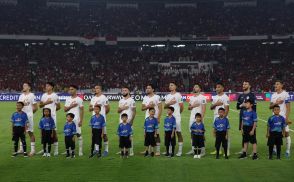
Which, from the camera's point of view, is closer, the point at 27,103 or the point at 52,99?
the point at 52,99

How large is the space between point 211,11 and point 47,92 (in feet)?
187

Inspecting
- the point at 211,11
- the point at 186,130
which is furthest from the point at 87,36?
the point at 186,130


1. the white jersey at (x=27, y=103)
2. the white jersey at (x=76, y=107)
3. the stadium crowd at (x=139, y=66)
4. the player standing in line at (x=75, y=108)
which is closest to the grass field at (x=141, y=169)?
the player standing in line at (x=75, y=108)

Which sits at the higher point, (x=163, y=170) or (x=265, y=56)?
(x=265, y=56)

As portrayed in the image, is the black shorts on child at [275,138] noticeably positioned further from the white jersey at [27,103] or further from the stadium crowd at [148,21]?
the stadium crowd at [148,21]

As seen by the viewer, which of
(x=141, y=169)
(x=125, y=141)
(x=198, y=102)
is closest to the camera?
(x=141, y=169)

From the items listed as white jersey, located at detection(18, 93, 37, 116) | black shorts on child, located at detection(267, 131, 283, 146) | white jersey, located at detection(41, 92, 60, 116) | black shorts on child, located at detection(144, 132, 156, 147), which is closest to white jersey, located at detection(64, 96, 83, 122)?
white jersey, located at detection(41, 92, 60, 116)

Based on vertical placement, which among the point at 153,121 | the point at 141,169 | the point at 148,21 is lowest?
the point at 141,169

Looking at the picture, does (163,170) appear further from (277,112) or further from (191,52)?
(191,52)

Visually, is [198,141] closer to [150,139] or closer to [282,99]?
[150,139]

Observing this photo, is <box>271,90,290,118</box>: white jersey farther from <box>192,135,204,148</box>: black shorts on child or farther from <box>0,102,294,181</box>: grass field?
<box>192,135,204,148</box>: black shorts on child

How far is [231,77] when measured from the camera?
184ft

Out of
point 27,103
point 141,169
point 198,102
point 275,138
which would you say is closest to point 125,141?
point 141,169

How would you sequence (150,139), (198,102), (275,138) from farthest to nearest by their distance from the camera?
1. (198,102)
2. (150,139)
3. (275,138)
